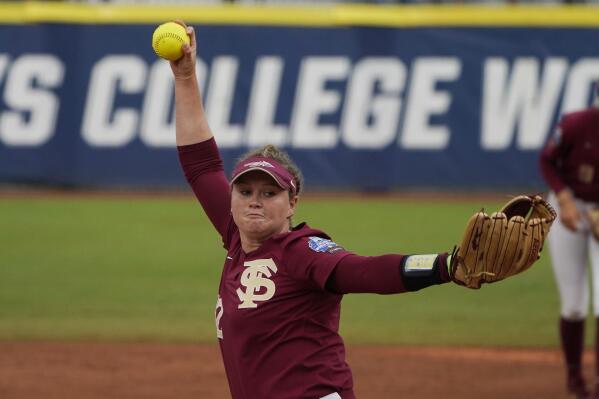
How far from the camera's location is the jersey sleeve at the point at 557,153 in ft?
23.2

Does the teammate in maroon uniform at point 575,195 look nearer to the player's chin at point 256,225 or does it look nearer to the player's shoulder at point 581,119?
the player's shoulder at point 581,119

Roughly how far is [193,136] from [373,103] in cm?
1224

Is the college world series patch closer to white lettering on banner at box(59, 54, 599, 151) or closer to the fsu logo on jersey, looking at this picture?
the fsu logo on jersey

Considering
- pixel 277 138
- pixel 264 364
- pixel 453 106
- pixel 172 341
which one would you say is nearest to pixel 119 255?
pixel 172 341

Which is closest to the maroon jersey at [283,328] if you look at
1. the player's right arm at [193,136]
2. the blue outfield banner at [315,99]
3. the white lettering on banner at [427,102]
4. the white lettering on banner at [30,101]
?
the player's right arm at [193,136]

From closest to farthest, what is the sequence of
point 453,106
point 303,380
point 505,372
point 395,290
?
1. point 395,290
2. point 303,380
3. point 505,372
4. point 453,106

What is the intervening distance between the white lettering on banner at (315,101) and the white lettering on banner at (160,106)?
1.39 metres

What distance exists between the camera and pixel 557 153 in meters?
7.12

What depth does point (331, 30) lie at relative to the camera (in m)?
16.6

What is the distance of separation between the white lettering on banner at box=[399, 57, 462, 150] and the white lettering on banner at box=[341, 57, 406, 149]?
0.17 meters

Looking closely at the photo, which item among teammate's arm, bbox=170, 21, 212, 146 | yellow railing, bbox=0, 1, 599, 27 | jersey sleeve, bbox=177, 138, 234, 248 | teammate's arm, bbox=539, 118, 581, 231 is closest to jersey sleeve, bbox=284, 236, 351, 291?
jersey sleeve, bbox=177, 138, 234, 248

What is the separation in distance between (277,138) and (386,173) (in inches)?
61.9

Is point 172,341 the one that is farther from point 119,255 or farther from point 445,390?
point 119,255

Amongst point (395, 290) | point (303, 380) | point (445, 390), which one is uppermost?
point (395, 290)
